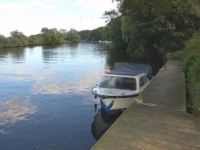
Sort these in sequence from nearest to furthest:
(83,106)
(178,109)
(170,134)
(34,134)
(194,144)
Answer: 1. (194,144)
2. (170,134)
3. (178,109)
4. (34,134)
5. (83,106)

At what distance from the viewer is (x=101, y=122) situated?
9969 mm

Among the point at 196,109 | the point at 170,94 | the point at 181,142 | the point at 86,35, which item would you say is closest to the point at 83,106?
the point at 170,94

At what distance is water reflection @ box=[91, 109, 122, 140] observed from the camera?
9.02 meters

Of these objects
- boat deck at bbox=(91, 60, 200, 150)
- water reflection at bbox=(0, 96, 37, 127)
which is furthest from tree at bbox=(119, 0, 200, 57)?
boat deck at bbox=(91, 60, 200, 150)

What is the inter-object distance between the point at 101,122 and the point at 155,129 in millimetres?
4735

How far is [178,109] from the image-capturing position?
7160 millimetres

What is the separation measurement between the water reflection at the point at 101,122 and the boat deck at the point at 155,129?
2.34 meters

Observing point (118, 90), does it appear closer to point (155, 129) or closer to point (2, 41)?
point (155, 129)

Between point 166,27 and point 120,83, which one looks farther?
point 166,27

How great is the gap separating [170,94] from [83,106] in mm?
5349

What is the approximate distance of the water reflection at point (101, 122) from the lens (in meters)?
9.02

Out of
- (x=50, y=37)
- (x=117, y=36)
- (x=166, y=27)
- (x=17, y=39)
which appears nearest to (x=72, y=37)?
(x=50, y=37)

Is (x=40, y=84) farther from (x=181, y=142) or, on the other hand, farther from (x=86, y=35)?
(x=86, y=35)

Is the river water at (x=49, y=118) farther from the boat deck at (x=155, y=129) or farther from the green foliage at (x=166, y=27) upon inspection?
the green foliage at (x=166, y=27)
